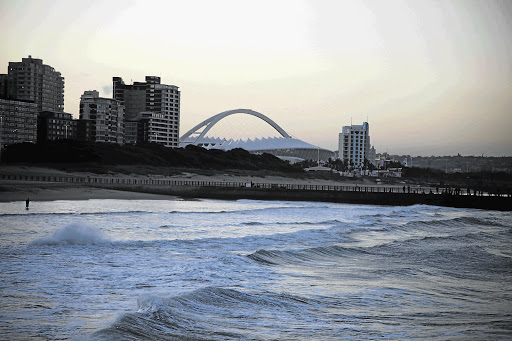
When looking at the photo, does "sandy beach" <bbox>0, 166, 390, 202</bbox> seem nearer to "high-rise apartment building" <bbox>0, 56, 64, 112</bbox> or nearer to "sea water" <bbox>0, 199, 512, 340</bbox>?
"sea water" <bbox>0, 199, 512, 340</bbox>

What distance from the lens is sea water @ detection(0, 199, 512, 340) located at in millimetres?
10492

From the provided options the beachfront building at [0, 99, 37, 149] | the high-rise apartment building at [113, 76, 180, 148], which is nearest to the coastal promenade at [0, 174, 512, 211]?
the beachfront building at [0, 99, 37, 149]

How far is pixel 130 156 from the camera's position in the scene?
96.2 meters

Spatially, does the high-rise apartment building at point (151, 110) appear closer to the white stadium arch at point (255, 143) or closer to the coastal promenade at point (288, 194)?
the white stadium arch at point (255, 143)

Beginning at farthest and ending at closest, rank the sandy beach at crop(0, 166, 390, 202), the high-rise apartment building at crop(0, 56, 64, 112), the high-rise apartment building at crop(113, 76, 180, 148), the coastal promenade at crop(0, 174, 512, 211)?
1. the high-rise apartment building at crop(0, 56, 64, 112)
2. the high-rise apartment building at crop(113, 76, 180, 148)
3. the coastal promenade at crop(0, 174, 512, 211)
4. the sandy beach at crop(0, 166, 390, 202)

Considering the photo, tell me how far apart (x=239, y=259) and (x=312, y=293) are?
17.5 ft

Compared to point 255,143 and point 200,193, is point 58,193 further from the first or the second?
point 255,143

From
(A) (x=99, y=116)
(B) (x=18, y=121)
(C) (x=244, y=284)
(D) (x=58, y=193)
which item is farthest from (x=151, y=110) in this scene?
(C) (x=244, y=284)

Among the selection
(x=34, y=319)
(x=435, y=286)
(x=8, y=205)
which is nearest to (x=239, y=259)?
(x=435, y=286)

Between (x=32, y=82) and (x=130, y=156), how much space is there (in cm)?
9407

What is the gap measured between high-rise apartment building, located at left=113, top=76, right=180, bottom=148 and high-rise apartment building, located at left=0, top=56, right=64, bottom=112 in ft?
73.4

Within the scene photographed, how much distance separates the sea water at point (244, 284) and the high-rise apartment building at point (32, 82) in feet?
516

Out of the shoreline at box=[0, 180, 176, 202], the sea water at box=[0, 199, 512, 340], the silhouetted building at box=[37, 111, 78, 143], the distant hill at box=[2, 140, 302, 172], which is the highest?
the silhouetted building at box=[37, 111, 78, 143]

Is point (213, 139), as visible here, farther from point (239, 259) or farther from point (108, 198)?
point (239, 259)
